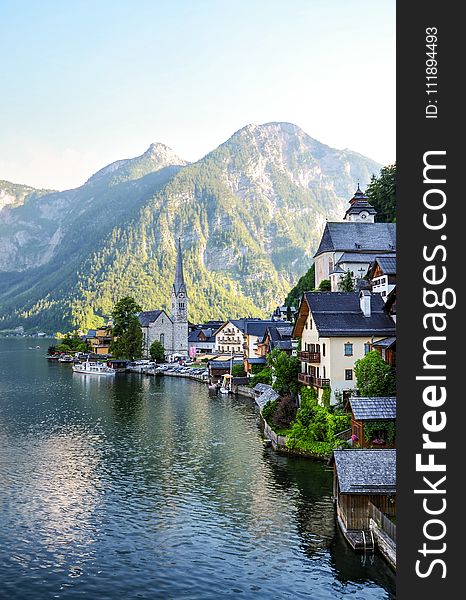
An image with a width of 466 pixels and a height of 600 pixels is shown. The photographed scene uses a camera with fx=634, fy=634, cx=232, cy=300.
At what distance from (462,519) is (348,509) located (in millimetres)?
17580

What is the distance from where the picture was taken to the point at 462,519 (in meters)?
15.0

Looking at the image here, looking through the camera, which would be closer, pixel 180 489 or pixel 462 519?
pixel 462 519

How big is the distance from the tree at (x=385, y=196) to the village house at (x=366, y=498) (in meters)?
84.2

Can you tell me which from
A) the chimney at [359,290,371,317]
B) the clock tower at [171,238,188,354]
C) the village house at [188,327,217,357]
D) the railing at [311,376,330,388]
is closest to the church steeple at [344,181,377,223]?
the chimney at [359,290,371,317]

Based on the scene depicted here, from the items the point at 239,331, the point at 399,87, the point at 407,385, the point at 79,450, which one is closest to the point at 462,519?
the point at 407,385

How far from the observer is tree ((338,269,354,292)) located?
85.7 m

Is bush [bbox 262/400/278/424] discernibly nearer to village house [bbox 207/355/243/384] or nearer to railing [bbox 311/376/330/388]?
railing [bbox 311/376/330/388]

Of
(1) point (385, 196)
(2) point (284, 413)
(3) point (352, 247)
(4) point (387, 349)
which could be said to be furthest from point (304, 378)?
(1) point (385, 196)

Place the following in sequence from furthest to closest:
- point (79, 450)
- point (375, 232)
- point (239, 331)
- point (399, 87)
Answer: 1. point (239, 331)
2. point (375, 232)
3. point (79, 450)
4. point (399, 87)

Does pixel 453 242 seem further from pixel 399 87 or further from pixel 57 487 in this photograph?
pixel 57 487

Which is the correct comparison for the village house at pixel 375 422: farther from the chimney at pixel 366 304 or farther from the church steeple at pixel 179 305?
the church steeple at pixel 179 305

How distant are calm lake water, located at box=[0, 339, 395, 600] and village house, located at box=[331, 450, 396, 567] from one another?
2.88 ft

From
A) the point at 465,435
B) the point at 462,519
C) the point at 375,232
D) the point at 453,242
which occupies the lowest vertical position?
the point at 462,519

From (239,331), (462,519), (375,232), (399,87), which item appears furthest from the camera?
(239,331)
